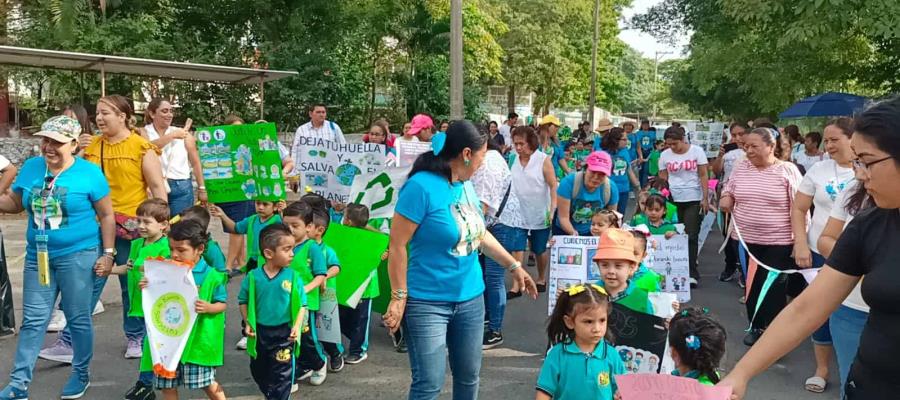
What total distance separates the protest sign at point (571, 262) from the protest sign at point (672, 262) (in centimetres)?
138

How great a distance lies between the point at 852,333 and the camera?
3.62 meters

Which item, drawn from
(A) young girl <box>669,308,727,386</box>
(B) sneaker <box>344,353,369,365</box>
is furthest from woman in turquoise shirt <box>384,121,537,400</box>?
(B) sneaker <box>344,353,369,365</box>

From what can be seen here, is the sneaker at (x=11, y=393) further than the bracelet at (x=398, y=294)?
Yes

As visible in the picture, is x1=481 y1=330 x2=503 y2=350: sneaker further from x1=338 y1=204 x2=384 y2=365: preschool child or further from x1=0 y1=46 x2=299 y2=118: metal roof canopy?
x1=0 y1=46 x2=299 y2=118: metal roof canopy

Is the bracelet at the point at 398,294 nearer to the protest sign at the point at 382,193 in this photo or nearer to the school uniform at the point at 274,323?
the school uniform at the point at 274,323

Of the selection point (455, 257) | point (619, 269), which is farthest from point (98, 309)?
point (619, 269)

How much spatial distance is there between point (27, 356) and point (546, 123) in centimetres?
707

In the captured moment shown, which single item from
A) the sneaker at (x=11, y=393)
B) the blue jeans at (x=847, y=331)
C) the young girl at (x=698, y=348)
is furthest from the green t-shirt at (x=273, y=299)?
the blue jeans at (x=847, y=331)

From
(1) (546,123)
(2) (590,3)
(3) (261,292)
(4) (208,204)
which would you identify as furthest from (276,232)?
(2) (590,3)

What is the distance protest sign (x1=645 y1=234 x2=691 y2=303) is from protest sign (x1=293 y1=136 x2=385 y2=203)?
2763 mm

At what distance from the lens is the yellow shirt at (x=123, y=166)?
5.20m

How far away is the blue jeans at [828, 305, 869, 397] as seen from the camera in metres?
3.60

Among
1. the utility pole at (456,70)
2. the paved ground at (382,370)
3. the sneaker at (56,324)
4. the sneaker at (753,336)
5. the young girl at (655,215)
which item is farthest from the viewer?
the utility pole at (456,70)

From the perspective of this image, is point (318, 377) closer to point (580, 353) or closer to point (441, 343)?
point (441, 343)
